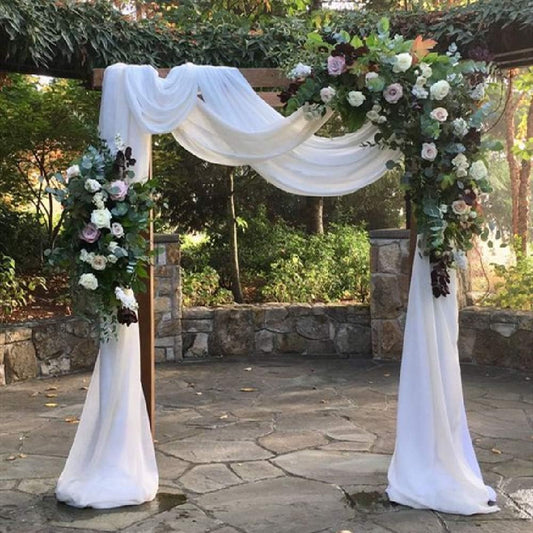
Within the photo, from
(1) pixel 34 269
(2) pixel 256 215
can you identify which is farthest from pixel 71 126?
(2) pixel 256 215

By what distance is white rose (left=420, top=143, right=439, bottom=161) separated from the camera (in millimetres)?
3597

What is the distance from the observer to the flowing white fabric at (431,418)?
142 inches

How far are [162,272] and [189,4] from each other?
141 inches

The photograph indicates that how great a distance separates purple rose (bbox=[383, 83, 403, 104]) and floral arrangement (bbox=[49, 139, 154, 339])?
1.29 metres

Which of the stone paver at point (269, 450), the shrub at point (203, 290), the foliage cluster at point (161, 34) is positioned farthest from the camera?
the shrub at point (203, 290)

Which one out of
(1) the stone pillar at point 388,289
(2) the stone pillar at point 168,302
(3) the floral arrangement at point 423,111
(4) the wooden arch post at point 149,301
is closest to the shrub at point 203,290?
(2) the stone pillar at point 168,302

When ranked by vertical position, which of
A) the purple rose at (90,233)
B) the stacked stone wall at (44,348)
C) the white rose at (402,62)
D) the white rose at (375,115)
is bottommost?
the stacked stone wall at (44,348)

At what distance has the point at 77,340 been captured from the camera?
682cm

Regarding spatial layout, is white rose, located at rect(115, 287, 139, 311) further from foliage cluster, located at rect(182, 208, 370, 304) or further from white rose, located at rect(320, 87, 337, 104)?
foliage cluster, located at rect(182, 208, 370, 304)

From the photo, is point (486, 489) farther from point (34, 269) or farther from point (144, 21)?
point (34, 269)

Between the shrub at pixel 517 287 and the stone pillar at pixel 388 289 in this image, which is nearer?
the shrub at pixel 517 287

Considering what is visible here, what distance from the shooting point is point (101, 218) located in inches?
140

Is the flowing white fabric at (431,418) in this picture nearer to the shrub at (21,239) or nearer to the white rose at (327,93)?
the white rose at (327,93)

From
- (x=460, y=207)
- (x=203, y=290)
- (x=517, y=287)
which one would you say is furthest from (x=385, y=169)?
(x=203, y=290)
